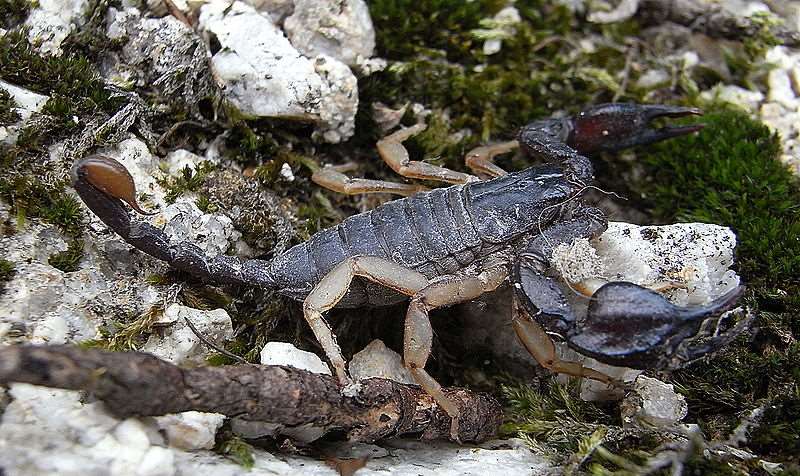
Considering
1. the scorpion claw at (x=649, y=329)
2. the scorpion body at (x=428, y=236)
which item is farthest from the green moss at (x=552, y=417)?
the scorpion body at (x=428, y=236)

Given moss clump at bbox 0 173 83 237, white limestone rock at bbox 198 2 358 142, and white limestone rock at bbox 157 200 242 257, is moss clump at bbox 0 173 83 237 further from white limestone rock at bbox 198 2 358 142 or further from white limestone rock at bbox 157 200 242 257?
white limestone rock at bbox 198 2 358 142

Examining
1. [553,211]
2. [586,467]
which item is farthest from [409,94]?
[586,467]

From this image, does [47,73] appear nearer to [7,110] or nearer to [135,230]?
[7,110]

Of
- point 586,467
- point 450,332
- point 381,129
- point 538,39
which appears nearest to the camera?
point 586,467

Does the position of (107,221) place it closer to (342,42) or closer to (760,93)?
(342,42)

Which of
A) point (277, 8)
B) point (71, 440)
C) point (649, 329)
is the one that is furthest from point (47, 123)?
point (649, 329)

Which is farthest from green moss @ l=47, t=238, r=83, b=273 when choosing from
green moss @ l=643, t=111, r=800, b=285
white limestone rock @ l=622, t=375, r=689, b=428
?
green moss @ l=643, t=111, r=800, b=285
